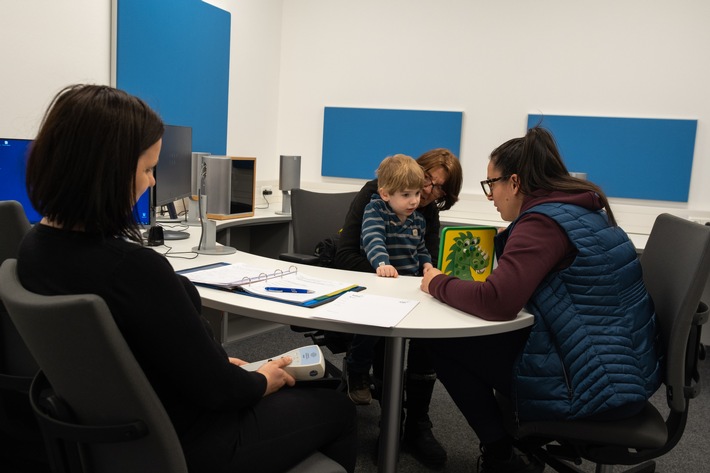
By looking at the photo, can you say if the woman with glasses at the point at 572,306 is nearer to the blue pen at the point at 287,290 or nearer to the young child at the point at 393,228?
the blue pen at the point at 287,290

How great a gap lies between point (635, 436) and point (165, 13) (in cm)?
345

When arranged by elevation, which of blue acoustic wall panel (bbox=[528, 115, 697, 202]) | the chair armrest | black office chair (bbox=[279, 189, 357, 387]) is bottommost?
the chair armrest

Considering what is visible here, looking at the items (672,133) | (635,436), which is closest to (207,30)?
(672,133)

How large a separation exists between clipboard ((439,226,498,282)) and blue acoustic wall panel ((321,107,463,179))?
2.66m

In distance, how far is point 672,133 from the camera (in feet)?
12.9

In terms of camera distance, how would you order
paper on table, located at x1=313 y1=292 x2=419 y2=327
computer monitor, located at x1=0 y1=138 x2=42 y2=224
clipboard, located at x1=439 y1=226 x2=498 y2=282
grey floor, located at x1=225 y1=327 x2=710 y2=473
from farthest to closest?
grey floor, located at x1=225 y1=327 x2=710 y2=473
computer monitor, located at x1=0 y1=138 x2=42 y2=224
clipboard, located at x1=439 y1=226 x2=498 y2=282
paper on table, located at x1=313 y1=292 x2=419 y2=327

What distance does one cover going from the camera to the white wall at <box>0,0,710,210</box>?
3873 mm

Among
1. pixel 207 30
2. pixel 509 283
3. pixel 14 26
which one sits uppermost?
pixel 207 30

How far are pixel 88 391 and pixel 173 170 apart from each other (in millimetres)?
2126

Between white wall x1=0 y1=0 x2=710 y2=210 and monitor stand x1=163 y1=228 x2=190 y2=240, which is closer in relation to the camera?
monitor stand x1=163 y1=228 x2=190 y2=240

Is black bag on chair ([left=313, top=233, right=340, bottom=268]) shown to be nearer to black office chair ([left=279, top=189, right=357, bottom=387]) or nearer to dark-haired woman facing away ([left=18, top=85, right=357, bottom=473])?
black office chair ([left=279, top=189, right=357, bottom=387])

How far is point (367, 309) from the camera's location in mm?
1646

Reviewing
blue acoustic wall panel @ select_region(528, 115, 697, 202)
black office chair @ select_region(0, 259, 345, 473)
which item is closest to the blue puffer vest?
black office chair @ select_region(0, 259, 345, 473)

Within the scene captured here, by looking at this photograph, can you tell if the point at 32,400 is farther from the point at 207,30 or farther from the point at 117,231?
the point at 207,30
